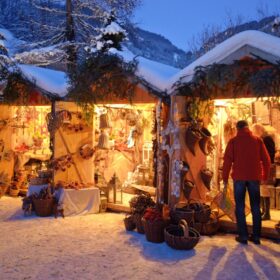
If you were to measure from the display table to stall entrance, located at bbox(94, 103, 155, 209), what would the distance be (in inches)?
27.0

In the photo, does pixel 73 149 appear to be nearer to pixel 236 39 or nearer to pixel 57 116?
pixel 57 116

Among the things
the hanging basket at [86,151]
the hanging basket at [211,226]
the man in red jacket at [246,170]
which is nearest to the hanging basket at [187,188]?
the hanging basket at [211,226]

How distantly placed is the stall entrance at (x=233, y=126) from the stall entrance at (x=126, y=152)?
1513mm

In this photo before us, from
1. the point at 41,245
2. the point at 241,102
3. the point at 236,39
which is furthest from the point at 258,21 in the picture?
the point at 41,245

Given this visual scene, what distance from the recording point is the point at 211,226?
20.0 feet

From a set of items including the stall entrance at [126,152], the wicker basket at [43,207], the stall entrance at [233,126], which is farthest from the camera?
the stall entrance at [126,152]

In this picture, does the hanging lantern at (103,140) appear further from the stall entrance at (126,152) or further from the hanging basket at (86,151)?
the hanging basket at (86,151)

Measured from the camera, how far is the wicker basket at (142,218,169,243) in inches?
222

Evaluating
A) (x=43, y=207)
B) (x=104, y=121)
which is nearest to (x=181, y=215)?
(x=43, y=207)

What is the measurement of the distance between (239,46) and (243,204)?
2246 mm

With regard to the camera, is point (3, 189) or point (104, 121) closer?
point (104, 121)

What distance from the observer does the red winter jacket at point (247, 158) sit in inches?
219

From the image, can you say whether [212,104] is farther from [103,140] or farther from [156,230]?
[103,140]

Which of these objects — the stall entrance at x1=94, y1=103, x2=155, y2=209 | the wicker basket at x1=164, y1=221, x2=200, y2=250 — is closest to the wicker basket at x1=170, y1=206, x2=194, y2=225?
the wicker basket at x1=164, y1=221, x2=200, y2=250
